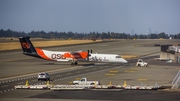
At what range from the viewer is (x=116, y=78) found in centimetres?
7869

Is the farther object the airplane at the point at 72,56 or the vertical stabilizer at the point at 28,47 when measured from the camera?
the vertical stabilizer at the point at 28,47

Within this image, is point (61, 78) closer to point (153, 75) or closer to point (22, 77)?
point (22, 77)

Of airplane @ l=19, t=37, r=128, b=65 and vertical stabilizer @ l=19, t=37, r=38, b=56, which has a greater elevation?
vertical stabilizer @ l=19, t=37, r=38, b=56

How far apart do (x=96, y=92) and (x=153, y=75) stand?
94.8ft

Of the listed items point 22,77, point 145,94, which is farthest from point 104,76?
point 145,94

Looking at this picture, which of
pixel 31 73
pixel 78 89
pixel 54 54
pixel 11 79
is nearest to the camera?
pixel 78 89

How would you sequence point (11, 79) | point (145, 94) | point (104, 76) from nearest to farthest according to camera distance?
point (145, 94), point (11, 79), point (104, 76)

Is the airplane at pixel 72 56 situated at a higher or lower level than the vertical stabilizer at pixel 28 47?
lower

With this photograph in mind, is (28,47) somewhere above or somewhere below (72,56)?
above

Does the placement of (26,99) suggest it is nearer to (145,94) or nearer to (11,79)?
(145,94)

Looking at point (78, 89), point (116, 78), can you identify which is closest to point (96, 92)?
point (78, 89)

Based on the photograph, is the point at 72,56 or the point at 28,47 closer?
the point at 72,56

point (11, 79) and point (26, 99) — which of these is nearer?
point (26, 99)

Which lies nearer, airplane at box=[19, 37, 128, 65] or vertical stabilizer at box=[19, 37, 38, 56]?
airplane at box=[19, 37, 128, 65]
